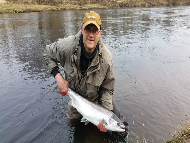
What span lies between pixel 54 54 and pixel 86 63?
33.3 inches

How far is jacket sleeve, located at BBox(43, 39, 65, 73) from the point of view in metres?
4.28

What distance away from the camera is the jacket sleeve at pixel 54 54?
14.0 feet

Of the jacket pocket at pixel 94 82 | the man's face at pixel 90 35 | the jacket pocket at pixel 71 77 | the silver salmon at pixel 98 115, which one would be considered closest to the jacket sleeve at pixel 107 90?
the jacket pocket at pixel 94 82

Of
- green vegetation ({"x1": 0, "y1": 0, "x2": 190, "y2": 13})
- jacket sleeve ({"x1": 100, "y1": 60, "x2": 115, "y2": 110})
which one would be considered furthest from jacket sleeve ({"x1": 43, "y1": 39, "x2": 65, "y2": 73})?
green vegetation ({"x1": 0, "y1": 0, "x2": 190, "y2": 13})

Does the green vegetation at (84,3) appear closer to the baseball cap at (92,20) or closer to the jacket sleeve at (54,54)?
the jacket sleeve at (54,54)

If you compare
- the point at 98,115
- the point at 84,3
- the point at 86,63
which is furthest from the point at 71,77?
the point at 84,3

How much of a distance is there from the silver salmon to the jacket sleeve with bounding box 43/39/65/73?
36.0 inches

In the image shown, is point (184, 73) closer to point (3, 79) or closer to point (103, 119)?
point (103, 119)

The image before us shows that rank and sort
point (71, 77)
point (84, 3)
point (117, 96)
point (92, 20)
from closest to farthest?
1. point (92, 20)
2. point (71, 77)
3. point (117, 96)
4. point (84, 3)

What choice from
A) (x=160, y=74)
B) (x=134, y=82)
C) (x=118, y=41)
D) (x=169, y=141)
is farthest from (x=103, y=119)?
(x=118, y=41)

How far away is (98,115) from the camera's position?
3.75m

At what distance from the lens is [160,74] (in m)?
8.62

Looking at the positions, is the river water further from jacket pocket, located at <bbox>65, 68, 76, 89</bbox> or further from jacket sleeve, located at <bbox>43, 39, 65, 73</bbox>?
jacket sleeve, located at <bbox>43, 39, 65, 73</bbox>

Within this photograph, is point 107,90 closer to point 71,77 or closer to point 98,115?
point 98,115
